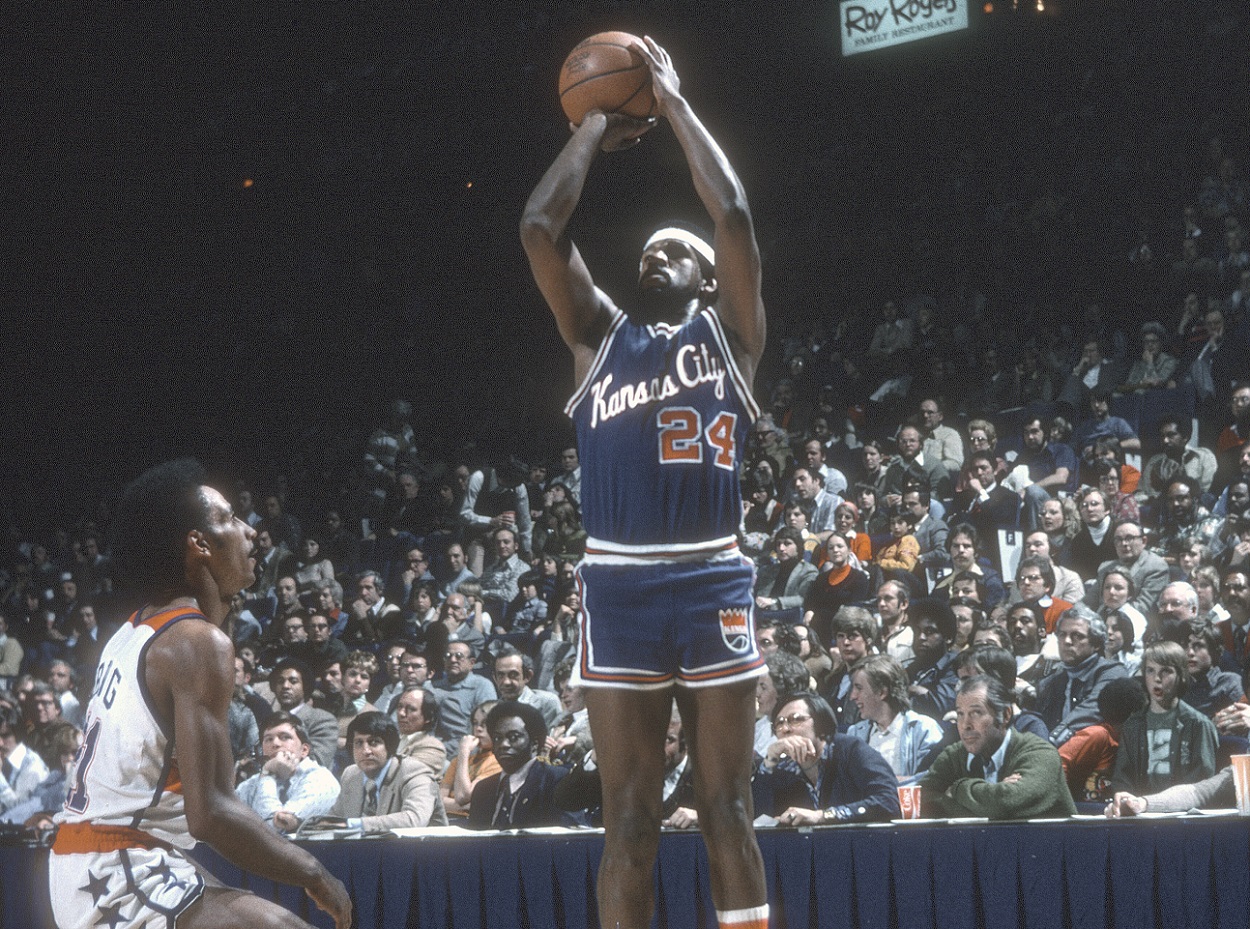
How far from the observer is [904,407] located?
1198cm

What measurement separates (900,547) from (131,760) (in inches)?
273

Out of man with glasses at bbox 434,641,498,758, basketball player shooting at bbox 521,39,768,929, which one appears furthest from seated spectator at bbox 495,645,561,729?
basketball player shooting at bbox 521,39,768,929

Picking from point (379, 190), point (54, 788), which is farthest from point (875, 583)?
point (379, 190)

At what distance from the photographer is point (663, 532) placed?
3.25 meters

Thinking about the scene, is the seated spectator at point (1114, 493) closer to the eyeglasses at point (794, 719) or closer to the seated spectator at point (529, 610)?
the eyeglasses at point (794, 719)

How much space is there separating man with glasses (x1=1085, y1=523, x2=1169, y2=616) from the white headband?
5.01 metres

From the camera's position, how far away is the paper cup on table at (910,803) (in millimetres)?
5766

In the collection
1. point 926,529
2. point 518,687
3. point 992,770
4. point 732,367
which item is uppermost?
point 732,367

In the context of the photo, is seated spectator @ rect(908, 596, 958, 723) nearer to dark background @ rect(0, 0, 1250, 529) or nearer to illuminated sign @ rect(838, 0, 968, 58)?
dark background @ rect(0, 0, 1250, 529)

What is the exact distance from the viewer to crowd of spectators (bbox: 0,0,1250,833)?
6020 mm

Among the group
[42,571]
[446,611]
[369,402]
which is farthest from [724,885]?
[369,402]

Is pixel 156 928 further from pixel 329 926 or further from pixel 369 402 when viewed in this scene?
pixel 369 402

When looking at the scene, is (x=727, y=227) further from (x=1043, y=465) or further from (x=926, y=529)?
(x=1043, y=465)

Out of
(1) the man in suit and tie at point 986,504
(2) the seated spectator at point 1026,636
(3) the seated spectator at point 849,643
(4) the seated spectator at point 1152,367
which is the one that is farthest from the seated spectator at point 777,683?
(4) the seated spectator at point 1152,367
